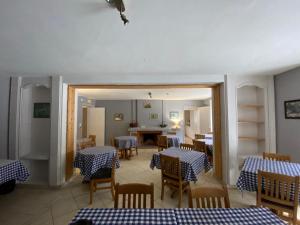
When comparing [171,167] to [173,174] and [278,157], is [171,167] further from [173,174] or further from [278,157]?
[278,157]

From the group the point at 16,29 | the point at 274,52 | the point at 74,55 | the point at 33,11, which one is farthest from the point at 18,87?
the point at 274,52

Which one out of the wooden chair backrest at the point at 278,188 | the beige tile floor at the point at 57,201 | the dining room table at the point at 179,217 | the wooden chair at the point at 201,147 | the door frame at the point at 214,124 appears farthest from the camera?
the wooden chair at the point at 201,147

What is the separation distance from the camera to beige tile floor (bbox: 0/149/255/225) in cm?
239

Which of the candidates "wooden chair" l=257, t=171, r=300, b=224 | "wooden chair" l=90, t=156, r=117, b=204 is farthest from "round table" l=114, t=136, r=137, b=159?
"wooden chair" l=257, t=171, r=300, b=224

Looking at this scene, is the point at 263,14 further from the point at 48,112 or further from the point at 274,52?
the point at 48,112

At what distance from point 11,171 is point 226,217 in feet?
10.2

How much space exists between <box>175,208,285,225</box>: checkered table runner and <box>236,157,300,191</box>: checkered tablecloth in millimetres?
932

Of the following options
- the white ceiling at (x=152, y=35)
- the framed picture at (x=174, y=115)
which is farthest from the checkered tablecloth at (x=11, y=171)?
the framed picture at (x=174, y=115)

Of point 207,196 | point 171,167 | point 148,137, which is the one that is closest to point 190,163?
point 171,167

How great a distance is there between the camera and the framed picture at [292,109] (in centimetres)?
294

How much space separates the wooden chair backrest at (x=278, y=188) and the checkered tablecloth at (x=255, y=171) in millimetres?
126

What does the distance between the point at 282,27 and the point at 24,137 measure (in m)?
4.55

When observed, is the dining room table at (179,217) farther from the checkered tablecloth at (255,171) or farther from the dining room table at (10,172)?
the dining room table at (10,172)

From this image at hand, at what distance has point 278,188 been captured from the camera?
1.89m
